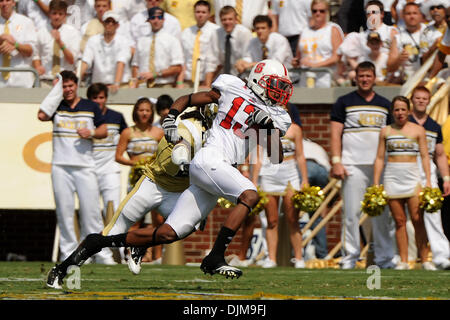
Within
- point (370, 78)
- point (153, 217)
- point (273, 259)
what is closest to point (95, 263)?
point (153, 217)

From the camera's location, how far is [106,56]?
48.6ft

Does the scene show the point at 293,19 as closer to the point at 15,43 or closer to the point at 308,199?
the point at 308,199

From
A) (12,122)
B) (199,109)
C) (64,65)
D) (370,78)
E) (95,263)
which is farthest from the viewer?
(64,65)

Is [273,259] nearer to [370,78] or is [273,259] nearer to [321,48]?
[370,78]

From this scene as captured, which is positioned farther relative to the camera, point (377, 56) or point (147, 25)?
point (147, 25)

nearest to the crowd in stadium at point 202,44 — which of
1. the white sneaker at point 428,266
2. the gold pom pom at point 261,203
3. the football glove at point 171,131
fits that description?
the gold pom pom at point 261,203

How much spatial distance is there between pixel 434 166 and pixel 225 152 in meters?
5.18

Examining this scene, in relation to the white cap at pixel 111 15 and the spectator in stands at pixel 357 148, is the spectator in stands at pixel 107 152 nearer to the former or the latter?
the white cap at pixel 111 15

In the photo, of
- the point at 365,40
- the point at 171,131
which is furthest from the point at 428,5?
the point at 171,131

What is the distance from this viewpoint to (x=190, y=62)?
15.0m

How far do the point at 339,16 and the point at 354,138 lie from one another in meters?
3.11

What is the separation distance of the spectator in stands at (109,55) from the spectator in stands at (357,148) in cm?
Result: 357

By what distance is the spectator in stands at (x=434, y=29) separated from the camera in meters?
13.6

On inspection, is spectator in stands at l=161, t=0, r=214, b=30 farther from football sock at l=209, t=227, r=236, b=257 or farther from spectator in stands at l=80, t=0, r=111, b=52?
football sock at l=209, t=227, r=236, b=257
